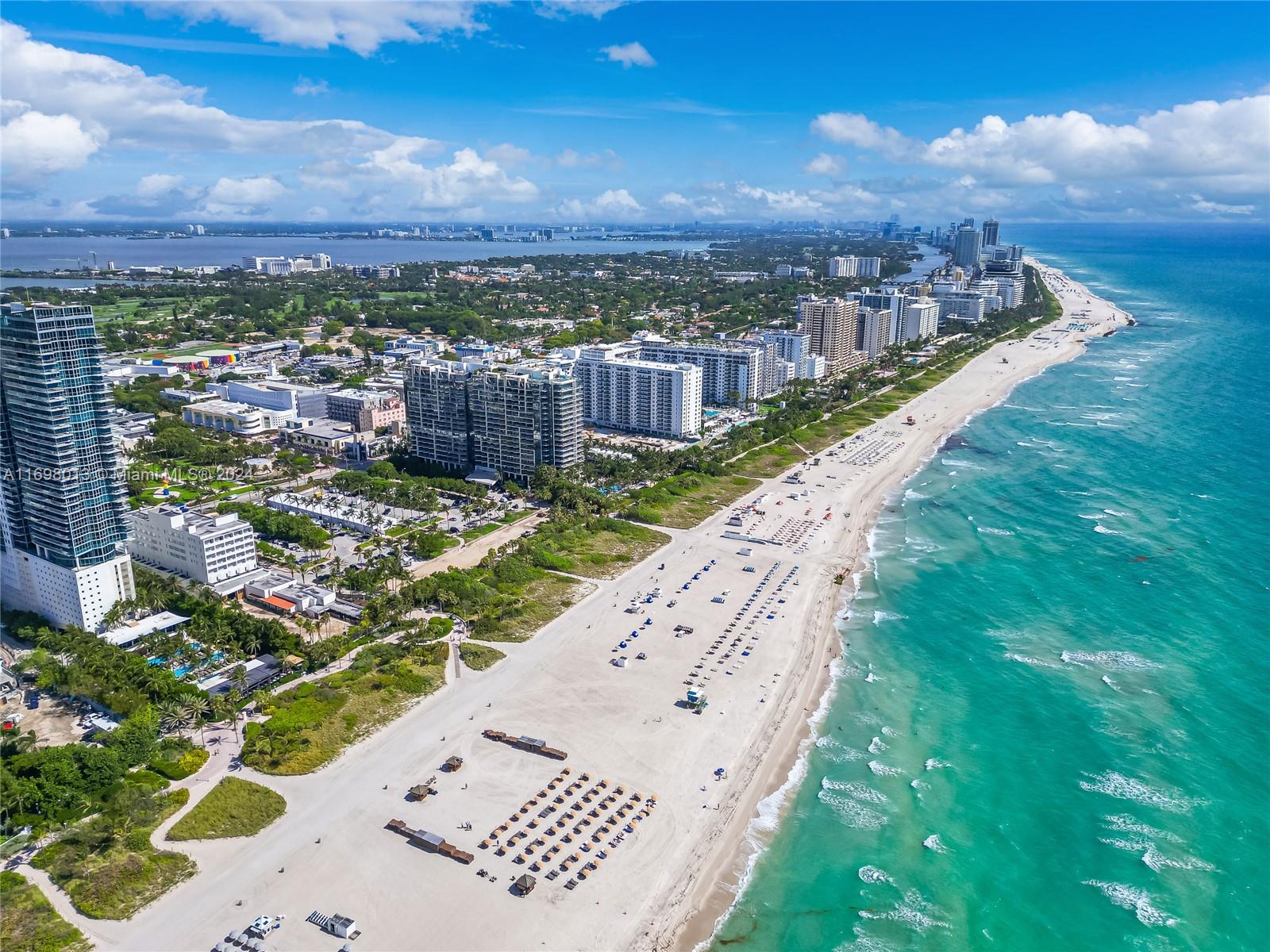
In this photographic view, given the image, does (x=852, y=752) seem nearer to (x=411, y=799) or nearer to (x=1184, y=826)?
(x=1184, y=826)

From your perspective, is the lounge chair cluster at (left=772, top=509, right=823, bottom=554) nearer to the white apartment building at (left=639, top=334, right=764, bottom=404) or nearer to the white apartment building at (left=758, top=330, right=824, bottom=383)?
the white apartment building at (left=639, top=334, right=764, bottom=404)

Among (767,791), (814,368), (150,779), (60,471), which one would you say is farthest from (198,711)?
(814,368)

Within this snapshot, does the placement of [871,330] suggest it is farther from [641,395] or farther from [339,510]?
[339,510]

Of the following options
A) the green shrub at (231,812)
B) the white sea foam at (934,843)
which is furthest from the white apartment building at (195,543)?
the white sea foam at (934,843)

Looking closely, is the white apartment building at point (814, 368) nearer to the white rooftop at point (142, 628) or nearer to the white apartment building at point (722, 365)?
the white apartment building at point (722, 365)

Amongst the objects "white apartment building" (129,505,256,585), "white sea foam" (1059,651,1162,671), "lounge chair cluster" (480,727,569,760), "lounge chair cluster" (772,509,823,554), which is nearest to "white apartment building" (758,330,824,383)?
"lounge chair cluster" (772,509,823,554)

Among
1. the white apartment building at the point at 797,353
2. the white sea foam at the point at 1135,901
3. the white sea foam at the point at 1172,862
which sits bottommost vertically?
the white sea foam at the point at 1135,901

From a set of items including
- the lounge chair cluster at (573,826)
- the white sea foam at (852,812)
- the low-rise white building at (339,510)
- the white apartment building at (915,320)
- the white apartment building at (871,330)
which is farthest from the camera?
the white apartment building at (915,320)
